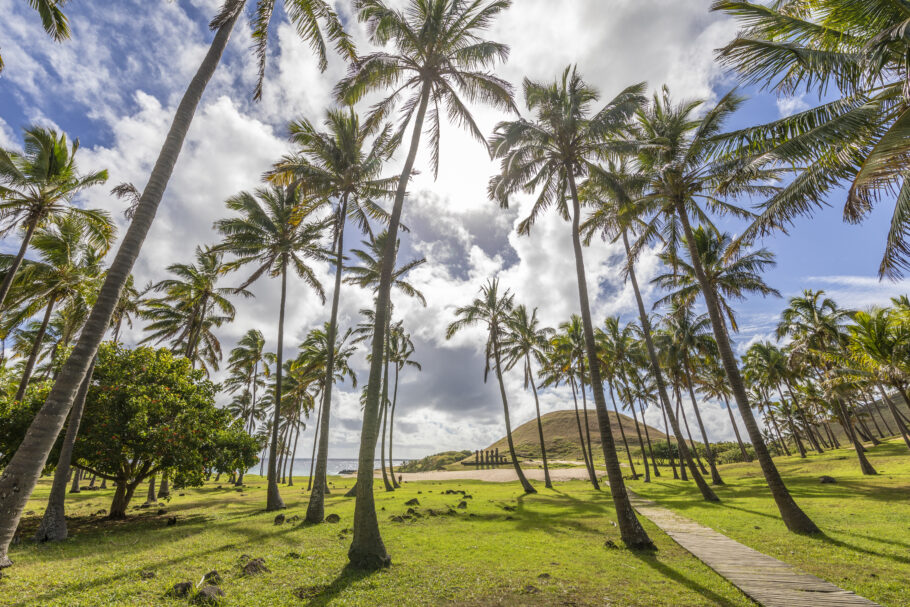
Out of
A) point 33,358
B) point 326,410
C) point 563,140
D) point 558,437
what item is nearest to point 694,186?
point 563,140

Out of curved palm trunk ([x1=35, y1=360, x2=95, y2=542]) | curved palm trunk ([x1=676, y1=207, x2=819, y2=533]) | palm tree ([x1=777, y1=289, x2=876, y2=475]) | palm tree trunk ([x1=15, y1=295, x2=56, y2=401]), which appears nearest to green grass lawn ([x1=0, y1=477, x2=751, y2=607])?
curved palm trunk ([x1=35, y1=360, x2=95, y2=542])

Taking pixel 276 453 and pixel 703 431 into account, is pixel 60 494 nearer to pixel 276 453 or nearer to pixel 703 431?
pixel 276 453

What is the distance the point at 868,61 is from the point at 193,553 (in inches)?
692

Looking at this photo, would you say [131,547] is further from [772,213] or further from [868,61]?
[868,61]

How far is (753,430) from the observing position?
12109 millimetres

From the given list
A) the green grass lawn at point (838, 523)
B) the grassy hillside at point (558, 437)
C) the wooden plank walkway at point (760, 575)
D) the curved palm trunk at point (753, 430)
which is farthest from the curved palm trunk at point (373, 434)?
the grassy hillside at point (558, 437)

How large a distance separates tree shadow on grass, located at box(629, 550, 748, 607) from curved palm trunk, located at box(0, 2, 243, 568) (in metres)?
10.8

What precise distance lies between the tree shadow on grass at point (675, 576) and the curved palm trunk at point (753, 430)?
4396 millimetres

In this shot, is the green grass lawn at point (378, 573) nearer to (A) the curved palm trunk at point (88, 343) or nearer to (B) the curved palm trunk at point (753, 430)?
(A) the curved palm trunk at point (88, 343)

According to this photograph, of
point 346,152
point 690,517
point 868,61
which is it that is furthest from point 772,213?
point 346,152

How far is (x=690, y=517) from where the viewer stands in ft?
46.0

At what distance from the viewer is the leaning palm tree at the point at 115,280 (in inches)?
212

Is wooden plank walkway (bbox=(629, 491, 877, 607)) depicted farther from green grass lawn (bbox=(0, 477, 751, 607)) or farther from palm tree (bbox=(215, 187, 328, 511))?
palm tree (bbox=(215, 187, 328, 511))

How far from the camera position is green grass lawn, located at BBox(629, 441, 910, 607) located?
23.3 ft
